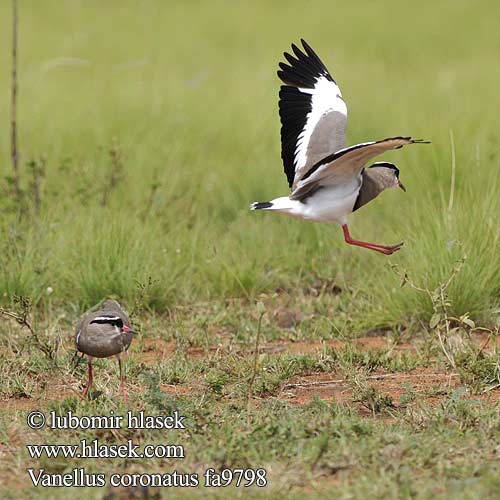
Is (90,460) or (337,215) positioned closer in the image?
(90,460)

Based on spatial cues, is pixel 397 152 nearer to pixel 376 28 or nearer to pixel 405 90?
pixel 405 90

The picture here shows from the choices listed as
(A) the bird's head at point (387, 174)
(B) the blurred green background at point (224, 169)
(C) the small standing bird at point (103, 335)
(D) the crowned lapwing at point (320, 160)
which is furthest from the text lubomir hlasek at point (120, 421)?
(A) the bird's head at point (387, 174)

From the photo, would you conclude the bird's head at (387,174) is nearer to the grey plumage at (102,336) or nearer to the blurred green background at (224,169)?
the blurred green background at (224,169)

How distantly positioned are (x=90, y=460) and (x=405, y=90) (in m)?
8.76

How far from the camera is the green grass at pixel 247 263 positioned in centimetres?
445

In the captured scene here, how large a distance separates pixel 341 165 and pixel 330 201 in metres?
0.32

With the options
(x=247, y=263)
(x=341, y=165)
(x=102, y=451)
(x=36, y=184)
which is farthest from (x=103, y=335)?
(x=36, y=184)

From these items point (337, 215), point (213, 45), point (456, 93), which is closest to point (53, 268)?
point (337, 215)

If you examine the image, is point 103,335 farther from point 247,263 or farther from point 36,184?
point 36,184

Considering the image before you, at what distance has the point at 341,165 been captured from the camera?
5594mm

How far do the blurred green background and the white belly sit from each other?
0.61 m

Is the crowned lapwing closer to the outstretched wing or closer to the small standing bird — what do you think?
the outstretched wing

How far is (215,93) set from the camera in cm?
1207

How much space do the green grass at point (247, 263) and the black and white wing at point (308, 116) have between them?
0.86 metres
